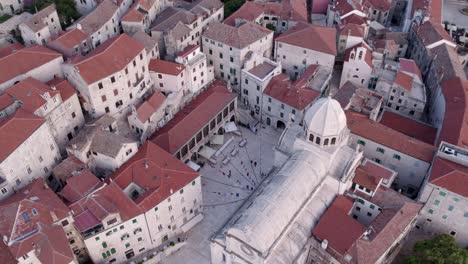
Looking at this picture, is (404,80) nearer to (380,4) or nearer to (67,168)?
(380,4)

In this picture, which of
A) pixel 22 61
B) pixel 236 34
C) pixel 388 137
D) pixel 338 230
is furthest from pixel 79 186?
pixel 388 137

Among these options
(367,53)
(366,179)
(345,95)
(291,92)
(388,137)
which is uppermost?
(367,53)

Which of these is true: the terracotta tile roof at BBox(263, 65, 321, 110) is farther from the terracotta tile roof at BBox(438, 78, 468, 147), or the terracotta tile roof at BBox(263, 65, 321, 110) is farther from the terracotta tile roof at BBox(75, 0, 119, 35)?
the terracotta tile roof at BBox(75, 0, 119, 35)

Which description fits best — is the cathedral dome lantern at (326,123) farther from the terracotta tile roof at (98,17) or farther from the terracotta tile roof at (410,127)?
the terracotta tile roof at (98,17)

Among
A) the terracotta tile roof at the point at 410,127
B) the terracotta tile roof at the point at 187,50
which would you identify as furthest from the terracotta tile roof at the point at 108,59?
the terracotta tile roof at the point at 410,127

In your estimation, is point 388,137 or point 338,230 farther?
point 388,137

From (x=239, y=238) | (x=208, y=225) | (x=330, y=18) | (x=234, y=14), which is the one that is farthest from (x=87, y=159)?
(x=330, y=18)

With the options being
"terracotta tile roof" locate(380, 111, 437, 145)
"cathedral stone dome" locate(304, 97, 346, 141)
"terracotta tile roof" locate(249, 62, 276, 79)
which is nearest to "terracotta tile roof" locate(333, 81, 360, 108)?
"terracotta tile roof" locate(380, 111, 437, 145)
